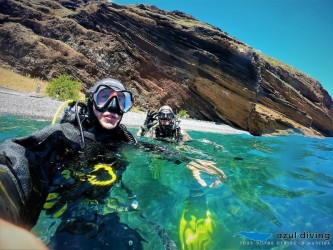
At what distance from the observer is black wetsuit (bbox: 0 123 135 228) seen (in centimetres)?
114

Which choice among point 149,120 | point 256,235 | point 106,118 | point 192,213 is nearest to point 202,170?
point 192,213

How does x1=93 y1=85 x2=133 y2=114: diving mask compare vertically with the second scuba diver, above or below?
above

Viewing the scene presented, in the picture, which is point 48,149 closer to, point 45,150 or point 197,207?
point 45,150

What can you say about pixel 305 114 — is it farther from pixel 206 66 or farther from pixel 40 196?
pixel 40 196

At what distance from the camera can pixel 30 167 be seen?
4.87ft

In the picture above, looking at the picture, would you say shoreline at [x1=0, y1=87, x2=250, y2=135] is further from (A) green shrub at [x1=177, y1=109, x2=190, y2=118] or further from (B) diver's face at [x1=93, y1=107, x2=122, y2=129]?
(A) green shrub at [x1=177, y1=109, x2=190, y2=118]

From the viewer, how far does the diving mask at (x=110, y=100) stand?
9.17ft

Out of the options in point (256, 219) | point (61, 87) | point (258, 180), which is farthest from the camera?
point (61, 87)

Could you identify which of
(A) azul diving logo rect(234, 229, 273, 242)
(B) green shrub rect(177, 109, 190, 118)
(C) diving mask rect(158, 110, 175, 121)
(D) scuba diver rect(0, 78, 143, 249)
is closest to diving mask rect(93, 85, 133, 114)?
(D) scuba diver rect(0, 78, 143, 249)

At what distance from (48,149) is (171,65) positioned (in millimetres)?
29489

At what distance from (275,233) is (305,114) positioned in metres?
34.0

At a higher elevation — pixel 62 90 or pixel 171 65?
pixel 171 65

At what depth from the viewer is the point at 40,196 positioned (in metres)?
1.60

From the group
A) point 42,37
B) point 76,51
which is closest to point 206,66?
point 76,51
